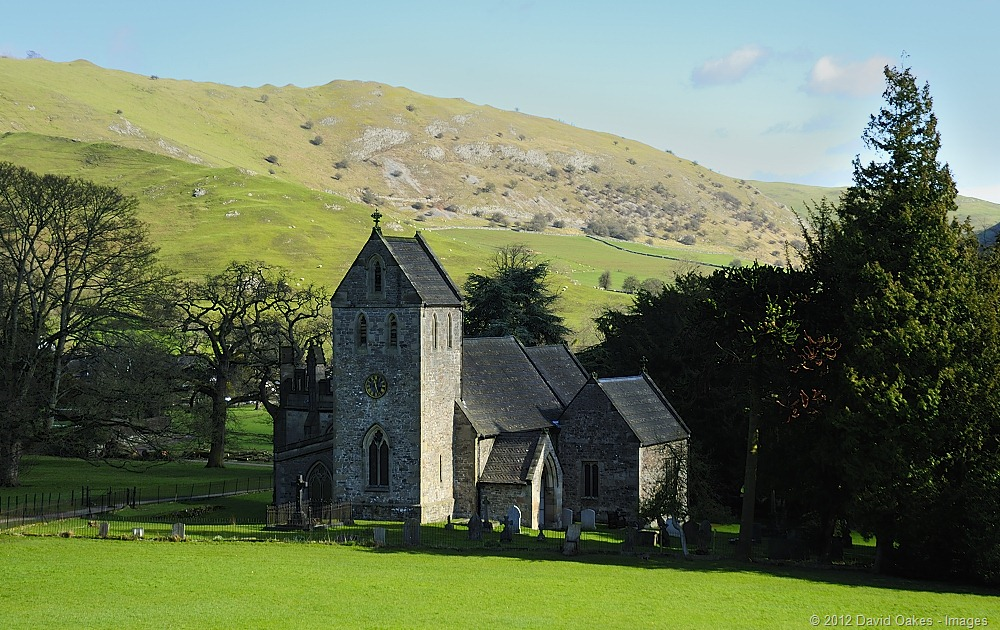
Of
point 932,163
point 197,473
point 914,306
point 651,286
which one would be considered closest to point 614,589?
point 914,306

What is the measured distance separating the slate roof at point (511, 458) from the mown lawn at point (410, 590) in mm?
8325

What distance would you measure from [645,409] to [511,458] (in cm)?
779

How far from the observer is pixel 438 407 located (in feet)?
163

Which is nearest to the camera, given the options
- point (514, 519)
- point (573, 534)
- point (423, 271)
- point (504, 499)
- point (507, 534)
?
point (573, 534)

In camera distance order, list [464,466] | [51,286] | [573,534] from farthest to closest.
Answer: [51,286]
[464,466]
[573,534]

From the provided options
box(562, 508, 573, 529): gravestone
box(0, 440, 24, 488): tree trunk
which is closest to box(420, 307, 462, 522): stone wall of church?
box(562, 508, 573, 529): gravestone

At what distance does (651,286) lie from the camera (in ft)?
566

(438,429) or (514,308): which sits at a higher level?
(514,308)

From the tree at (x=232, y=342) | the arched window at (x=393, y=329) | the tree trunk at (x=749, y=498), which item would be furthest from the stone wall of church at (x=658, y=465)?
the tree at (x=232, y=342)

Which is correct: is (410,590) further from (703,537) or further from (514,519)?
(703,537)

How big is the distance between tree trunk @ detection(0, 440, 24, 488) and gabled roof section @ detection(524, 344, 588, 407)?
26082mm

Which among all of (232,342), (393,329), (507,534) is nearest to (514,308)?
(232,342)

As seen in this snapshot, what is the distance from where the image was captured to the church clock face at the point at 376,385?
160 feet

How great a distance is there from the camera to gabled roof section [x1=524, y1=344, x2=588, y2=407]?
58594mm
